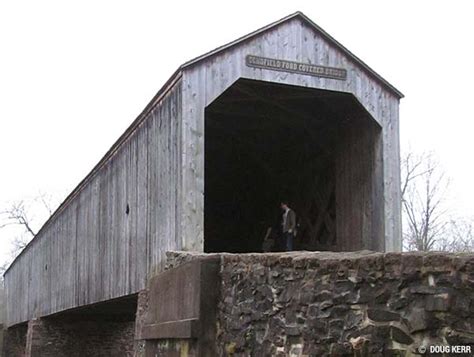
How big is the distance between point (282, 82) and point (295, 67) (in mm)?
336

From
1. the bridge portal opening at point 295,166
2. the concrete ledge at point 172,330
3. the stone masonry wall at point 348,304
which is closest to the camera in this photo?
the stone masonry wall at point 348,304

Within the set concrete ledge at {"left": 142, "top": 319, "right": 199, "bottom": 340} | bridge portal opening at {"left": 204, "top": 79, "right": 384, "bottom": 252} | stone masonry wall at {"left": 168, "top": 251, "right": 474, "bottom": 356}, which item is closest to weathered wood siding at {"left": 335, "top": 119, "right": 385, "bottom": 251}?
bridge portal opening at {"left": 204, "top": 79, "right": 384, "bottom": 252}

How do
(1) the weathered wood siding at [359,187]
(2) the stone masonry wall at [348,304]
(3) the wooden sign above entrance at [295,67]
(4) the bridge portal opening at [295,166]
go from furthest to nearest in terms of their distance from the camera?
(4) the bridge portal opening at [295,166] < (1) the weathered wood siding at [359,187] < (3) the wooden sign above entrance at [295,67] < (2) the stone masonry wall at [348,304]

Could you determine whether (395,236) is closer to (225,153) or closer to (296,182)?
(296,182)

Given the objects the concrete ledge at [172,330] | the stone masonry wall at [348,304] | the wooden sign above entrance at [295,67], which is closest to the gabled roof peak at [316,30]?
the wooden sign above entrance at [295,67]

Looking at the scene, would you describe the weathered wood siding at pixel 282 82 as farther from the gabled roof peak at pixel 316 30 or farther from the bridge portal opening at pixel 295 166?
the bridge portal opening at pixel 295 166

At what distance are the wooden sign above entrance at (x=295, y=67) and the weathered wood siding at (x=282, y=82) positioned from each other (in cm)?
6

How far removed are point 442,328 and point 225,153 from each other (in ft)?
42.0

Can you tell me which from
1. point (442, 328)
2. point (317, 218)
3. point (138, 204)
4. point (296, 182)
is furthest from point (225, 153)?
point (442, 328)

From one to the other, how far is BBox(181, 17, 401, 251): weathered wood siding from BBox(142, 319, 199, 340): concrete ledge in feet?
4.09

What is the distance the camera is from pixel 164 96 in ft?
37.7

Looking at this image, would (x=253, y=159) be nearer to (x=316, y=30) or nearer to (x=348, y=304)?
(x=316, y=30)

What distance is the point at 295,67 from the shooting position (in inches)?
448

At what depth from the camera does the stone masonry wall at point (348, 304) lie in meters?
5.04
